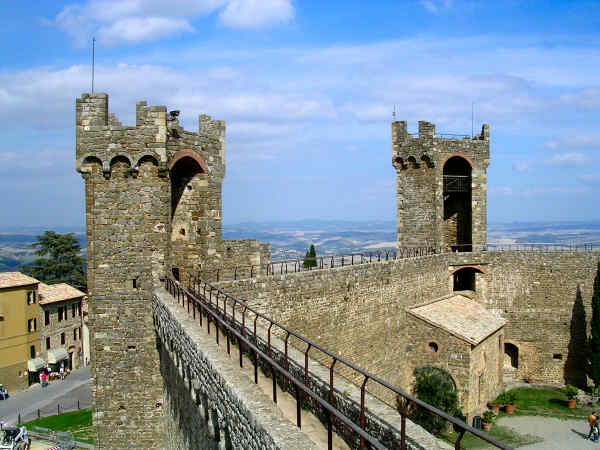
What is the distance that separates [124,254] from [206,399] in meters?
5.91

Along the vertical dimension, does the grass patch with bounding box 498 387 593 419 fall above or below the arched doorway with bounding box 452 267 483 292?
below

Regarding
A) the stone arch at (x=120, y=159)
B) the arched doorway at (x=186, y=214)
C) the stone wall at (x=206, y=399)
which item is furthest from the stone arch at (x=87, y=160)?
the stone wall at (x=206, y=399)

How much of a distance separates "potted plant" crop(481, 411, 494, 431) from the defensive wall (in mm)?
460

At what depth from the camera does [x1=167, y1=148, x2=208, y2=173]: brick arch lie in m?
13.5

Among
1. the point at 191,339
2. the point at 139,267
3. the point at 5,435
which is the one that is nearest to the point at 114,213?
the point at 139,267

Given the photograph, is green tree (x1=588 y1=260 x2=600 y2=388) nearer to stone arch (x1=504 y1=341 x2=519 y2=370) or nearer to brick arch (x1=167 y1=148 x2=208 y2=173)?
stone arch (x1=504 y1=341 x2=519 y2=370)

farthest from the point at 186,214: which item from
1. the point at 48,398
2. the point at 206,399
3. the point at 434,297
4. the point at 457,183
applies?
Result: the point at 48,398

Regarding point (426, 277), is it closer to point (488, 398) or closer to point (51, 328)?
point (488, 398)

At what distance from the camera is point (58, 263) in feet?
→ 167

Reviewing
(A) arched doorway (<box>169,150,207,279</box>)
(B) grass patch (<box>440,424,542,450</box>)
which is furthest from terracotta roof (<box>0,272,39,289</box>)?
(B) grass patch (<box>440,424,542,450</box>)

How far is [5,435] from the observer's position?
23.8 m

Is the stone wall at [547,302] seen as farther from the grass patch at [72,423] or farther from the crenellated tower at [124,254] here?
the grass patch at [72,423]

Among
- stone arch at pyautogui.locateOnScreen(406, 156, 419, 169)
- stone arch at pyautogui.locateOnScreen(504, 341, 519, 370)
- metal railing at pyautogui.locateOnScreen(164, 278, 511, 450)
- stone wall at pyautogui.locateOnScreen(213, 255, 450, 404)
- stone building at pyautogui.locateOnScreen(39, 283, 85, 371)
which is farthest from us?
stone building at pyautogui.locateOnScreen(39, 283, 85, 371)

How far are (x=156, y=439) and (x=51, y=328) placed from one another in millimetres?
30387
